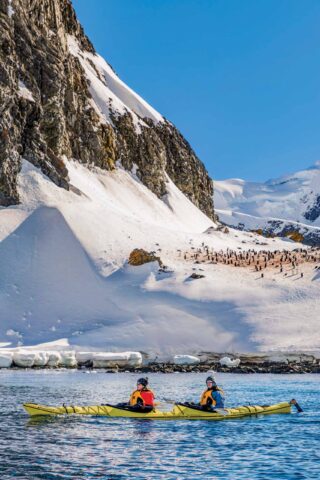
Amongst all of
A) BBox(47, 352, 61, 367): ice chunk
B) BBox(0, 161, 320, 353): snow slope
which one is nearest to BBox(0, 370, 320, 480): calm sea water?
BBox(47, 352, 61, 367): ice chunk

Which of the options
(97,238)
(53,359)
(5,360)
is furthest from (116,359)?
(97,238)

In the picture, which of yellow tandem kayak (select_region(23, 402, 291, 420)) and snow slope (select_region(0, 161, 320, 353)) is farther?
snow slope (select_region(0, 161, 320, 353))

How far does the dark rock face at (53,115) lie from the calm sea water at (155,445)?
58.5 metres

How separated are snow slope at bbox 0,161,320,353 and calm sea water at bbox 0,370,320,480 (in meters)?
30.0

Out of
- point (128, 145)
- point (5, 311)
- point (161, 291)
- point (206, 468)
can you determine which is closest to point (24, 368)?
point (5, 311)

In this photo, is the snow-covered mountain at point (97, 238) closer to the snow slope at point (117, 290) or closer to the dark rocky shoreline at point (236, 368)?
the snow slope at point (117, 290)

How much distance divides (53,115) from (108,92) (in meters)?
33.3

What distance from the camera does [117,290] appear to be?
82.9 metres

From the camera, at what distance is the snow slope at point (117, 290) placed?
7350 cm

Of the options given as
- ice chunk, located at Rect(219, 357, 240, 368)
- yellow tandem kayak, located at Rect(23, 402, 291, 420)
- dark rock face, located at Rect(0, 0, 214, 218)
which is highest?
dark rock face, located at Rect(0, 0, 214, 218)

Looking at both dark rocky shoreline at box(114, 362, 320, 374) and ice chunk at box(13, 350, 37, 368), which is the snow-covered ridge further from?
dark rocky shoreline at box(114, 362, 320, 374)

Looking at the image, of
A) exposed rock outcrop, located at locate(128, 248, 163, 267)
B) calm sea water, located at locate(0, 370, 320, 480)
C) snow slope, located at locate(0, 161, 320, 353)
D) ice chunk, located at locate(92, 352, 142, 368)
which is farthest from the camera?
exposed rock outcrop, located at locate(128, 248, 163, 267)

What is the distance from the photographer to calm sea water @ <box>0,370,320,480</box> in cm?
2147

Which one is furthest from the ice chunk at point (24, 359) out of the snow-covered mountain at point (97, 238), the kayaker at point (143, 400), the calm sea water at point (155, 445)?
the kayaker at point (143, 400)
